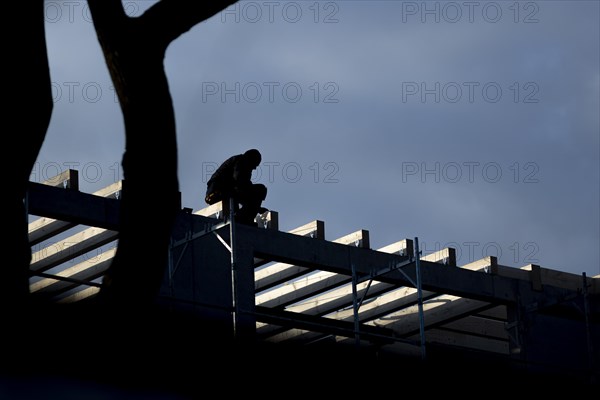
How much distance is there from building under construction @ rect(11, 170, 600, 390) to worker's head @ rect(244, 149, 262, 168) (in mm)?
1272

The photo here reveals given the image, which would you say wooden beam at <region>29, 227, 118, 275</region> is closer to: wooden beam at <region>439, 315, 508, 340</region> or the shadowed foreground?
the shadowed foreground

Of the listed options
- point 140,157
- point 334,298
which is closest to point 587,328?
point 334,298

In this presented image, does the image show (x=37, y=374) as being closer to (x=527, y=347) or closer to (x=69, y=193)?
(x=69, y=193)

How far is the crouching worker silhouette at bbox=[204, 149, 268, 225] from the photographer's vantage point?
22.8 m

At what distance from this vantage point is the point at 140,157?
690cm

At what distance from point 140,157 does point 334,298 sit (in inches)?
816

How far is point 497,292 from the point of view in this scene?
2747 centimetres

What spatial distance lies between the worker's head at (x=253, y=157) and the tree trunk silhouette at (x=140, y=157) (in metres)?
15.7

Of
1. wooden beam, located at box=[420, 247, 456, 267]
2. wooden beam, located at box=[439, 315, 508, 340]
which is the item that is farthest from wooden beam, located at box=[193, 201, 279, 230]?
wooden beam, located at box=[439, 315, 508, 340]

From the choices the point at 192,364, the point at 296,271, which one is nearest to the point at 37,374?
the point at 192,364

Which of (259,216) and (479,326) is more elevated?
(259,216)

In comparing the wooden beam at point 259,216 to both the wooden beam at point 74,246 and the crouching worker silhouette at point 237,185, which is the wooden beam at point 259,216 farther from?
the wooden beam at point 74,246

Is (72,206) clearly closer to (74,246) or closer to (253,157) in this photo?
(74,246)

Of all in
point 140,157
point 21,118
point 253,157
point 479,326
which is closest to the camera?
point 21,118
